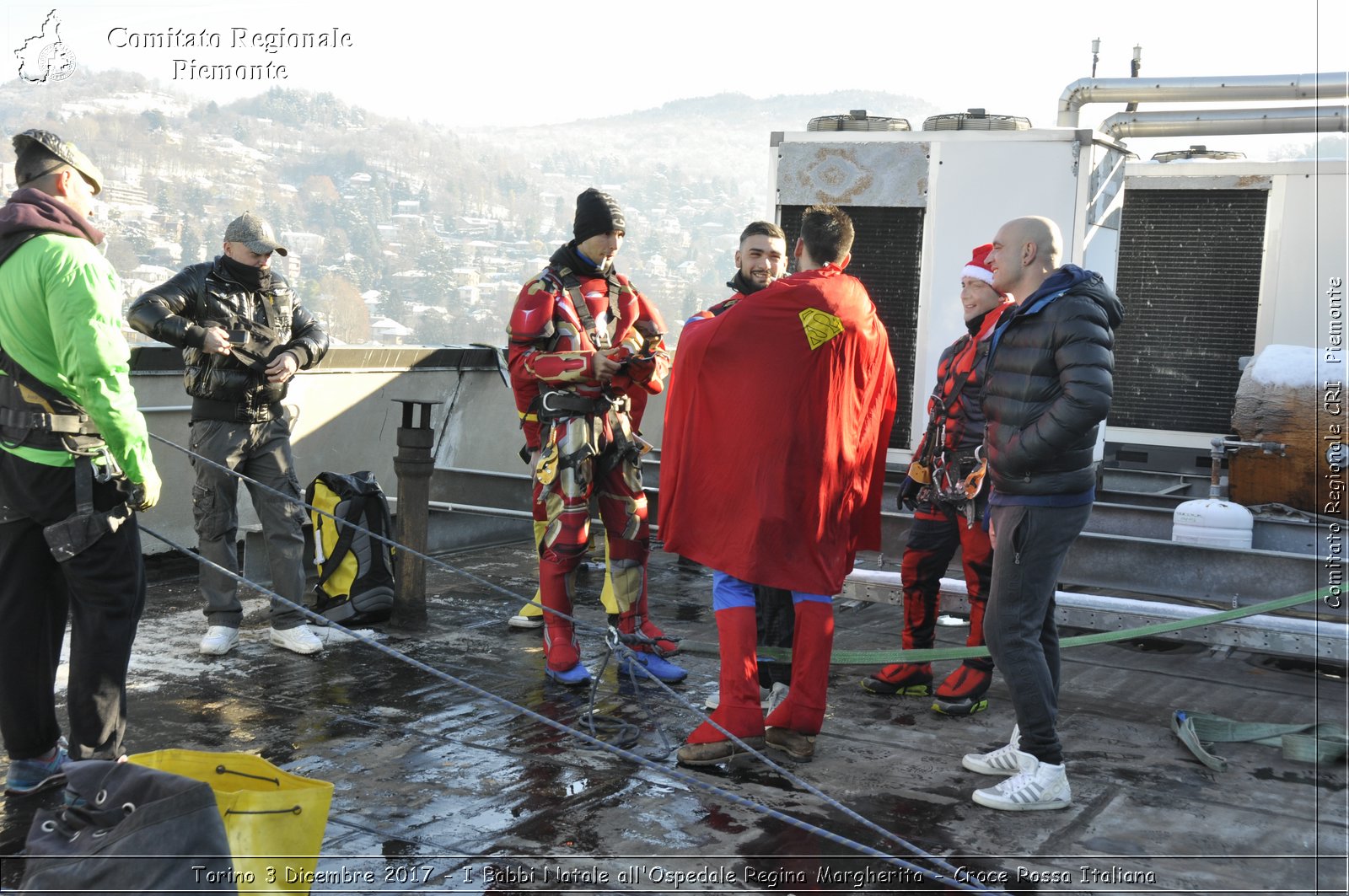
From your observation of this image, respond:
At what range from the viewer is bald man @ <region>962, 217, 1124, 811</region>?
→ 13.3 ft

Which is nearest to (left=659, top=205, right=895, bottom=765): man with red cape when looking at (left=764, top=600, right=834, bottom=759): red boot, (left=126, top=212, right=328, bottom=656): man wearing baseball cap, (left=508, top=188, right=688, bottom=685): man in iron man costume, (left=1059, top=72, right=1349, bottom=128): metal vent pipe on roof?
(left=764, top=600, right=834, bottom=759): red boot

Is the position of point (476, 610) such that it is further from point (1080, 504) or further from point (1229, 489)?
point (1229, 489)

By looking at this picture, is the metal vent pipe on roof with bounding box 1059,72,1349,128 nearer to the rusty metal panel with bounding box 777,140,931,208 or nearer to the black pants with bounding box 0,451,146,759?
the rusty metal panel with bounding box 777,140,931,208

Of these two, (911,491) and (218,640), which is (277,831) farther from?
(911,491)

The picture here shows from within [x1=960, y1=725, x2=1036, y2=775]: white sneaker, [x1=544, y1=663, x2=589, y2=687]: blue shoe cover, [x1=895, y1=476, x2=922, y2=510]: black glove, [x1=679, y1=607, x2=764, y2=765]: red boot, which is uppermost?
[x1=895, y1=476, x2=922, y2=510]: black glove

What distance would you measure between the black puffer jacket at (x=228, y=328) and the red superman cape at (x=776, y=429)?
2.39 m

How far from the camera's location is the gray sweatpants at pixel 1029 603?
421 cm

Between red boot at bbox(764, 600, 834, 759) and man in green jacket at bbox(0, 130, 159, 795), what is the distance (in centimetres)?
241

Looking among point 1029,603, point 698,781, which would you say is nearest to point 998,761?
point 1029,603

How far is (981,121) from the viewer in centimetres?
959

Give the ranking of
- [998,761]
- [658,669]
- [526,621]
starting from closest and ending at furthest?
1. [998,761]
2. [658,669]
3. [526,621]

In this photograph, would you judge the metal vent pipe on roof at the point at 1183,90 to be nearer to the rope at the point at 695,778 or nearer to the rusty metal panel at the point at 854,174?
the rusty metal panel at the point at 854,174

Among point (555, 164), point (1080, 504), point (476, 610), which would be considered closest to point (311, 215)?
point (476, 610)

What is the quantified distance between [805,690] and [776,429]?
3.34ft
